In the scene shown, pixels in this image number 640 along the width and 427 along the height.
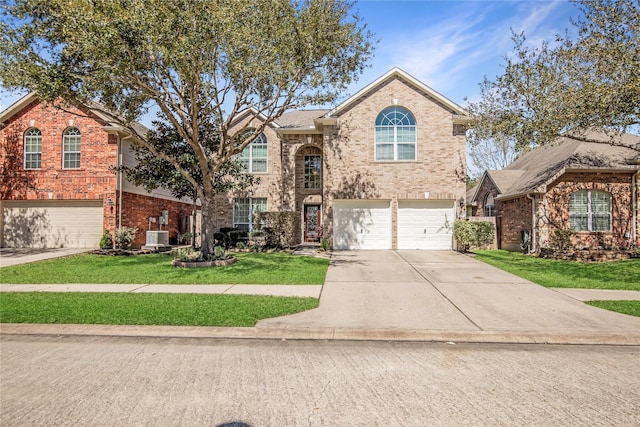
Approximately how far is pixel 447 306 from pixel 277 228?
39.0 ft

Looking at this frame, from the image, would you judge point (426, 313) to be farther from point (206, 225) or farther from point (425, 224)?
point (425, 224)

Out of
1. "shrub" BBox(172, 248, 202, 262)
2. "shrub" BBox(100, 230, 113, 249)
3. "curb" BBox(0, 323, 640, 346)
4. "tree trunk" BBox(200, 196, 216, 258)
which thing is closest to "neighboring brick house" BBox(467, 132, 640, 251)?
"curb" BBox(0, 323, 640, 346)

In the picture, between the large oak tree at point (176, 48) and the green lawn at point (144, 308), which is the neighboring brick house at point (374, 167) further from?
the green lawn at point (144, 308)

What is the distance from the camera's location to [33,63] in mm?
11062

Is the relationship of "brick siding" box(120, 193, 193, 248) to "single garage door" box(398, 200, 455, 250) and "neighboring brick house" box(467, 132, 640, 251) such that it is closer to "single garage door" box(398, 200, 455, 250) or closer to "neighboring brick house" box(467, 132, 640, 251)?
"single garage door" box(398, 200, 455, 250)

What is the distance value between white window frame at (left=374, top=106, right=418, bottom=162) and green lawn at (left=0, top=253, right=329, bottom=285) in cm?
702

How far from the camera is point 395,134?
1864cm

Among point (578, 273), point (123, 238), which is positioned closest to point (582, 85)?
point (578, 273)

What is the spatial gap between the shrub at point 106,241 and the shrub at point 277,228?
6.74 metres

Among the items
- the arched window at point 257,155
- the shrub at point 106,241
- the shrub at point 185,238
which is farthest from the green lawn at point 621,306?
the shrub at point 185,238

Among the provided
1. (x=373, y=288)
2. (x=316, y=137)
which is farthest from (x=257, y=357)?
(x=316, y=137)

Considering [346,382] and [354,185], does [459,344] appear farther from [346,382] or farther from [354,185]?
[354,185]

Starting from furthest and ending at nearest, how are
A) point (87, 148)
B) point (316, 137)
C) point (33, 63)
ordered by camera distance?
point (316, 137)
point (87, 148)
point (33, 63)

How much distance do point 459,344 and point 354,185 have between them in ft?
44.1
